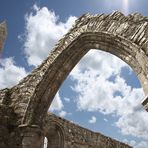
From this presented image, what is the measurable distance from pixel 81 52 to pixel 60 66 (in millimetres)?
679

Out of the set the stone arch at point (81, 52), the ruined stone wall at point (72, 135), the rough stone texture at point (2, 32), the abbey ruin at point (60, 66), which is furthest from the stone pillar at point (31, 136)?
the rough stone texture at point (2, 32)

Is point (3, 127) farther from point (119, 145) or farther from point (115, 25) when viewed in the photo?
point (119, 145)

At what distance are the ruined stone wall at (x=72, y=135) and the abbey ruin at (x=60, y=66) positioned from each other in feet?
11.0

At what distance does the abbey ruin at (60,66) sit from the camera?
19.0 feet

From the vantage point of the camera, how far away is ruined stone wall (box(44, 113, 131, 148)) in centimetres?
1137

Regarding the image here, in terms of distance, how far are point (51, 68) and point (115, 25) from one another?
2.17 meters

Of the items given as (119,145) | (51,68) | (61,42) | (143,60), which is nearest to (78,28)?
(61,42)

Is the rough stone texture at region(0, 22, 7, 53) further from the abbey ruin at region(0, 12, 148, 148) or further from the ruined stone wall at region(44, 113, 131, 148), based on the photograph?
the abbey ruin at region(0, 12, 148, 148)

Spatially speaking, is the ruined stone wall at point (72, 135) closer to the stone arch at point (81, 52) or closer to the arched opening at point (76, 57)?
the stone arch at point (81, 52)

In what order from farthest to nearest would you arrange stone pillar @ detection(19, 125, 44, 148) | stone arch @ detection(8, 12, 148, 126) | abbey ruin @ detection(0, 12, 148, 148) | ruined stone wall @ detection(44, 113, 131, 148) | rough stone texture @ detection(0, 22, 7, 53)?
rough stone texture @ detection(0, 22, 7, 53), ruined stone wall @ detection(44, 113, 131, 148), stone pillar @ detection(19, 125, 44, 148), abbey ruin @ detection(0, 12, 148, 148), stone arch @ detection(8, 12, 148, 126)

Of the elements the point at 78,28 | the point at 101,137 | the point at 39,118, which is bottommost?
the point at 39,118

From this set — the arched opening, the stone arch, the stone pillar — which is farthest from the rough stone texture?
the stone pillar

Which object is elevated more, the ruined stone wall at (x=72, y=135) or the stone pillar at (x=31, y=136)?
the ruined stone wall at (x=72, y=135)

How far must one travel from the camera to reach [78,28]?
7258 millimetres
